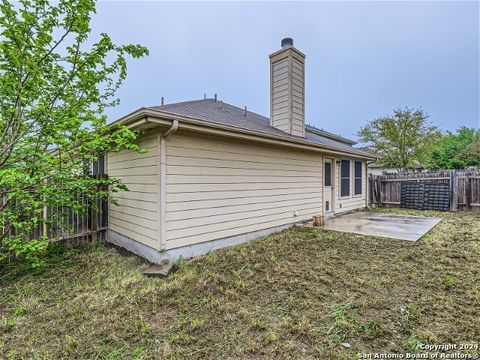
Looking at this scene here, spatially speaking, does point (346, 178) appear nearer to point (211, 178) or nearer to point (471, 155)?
point (211, 178)

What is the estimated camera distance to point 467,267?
3.63 m

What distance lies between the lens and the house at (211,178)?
384cm

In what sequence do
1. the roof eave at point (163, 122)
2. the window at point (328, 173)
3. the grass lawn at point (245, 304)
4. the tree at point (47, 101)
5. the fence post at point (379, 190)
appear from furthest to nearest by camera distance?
the fence post at point (379, 190)
the window at point (328, 173)
the roof eave at point (163, 122)
the tree at point (47, 101)
the grass lawn at point (245, 304)

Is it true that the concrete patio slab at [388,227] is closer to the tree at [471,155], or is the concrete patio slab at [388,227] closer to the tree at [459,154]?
the tree at [471,155]

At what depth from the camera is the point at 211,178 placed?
4.48 m

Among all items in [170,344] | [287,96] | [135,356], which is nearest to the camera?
[135,356]

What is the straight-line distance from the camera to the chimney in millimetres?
7055

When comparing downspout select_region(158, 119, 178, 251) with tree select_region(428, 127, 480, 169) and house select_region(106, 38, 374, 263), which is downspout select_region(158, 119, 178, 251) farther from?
tree select_region(428, 127, 480, 169)

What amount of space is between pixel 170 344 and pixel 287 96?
6664 millimetres

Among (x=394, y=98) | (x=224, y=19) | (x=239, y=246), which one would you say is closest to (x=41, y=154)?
(x=239, y=246)

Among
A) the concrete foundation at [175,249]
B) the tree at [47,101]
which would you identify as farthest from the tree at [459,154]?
the tree at [47,101]

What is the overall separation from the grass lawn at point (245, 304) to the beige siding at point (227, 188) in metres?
0.62

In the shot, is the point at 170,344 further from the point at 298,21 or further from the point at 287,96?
the point at 298,21

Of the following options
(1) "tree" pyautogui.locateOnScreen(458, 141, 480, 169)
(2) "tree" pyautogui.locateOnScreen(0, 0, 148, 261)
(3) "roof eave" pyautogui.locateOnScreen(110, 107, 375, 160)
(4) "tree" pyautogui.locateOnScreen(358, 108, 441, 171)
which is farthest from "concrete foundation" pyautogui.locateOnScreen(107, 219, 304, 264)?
(4) "tree" pyautogui.locateOnScreen(358, 108, 441, 171)
